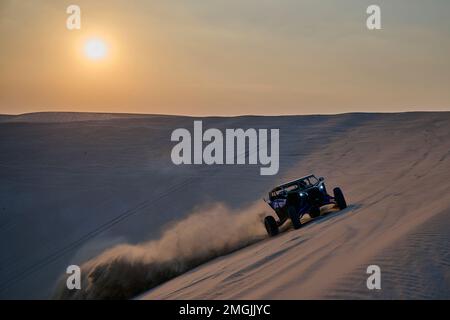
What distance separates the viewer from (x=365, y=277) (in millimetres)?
10570

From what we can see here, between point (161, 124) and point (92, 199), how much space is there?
19.8 metres

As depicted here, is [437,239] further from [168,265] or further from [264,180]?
[264,180]

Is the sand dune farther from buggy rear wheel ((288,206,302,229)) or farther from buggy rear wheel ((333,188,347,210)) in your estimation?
buggy rear wheel ((288,206,302,229))

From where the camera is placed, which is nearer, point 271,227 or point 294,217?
point 294,217

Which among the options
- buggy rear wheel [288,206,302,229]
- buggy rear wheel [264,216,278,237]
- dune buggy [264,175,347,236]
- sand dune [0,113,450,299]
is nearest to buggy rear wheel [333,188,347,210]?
dune buggy [264,175,347,236]

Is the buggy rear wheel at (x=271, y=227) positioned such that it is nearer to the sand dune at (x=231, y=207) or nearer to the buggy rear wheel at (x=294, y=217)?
the sand dune at (x=231, y=207)

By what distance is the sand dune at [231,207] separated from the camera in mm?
11547

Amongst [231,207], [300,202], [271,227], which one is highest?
[300,202]

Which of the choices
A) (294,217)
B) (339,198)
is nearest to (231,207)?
(339,198)

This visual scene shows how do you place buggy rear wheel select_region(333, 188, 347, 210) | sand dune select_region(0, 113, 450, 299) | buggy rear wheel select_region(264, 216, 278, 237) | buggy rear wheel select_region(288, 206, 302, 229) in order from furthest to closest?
1. buggy rear wheel select_region(333, 188, 347, 210)
2. buggy rear wheel select_region(264, 216, 278, 237)
3. buggy rear wheel select_region(288, 206, 302, 229)
4. sand dune select_region(0, 113, 450, 299)

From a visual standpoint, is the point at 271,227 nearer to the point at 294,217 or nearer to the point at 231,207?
the point at 294,217

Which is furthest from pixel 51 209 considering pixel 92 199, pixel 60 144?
pixel 60 144

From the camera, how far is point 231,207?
24.0 metres

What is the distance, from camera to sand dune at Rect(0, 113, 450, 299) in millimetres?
11547
